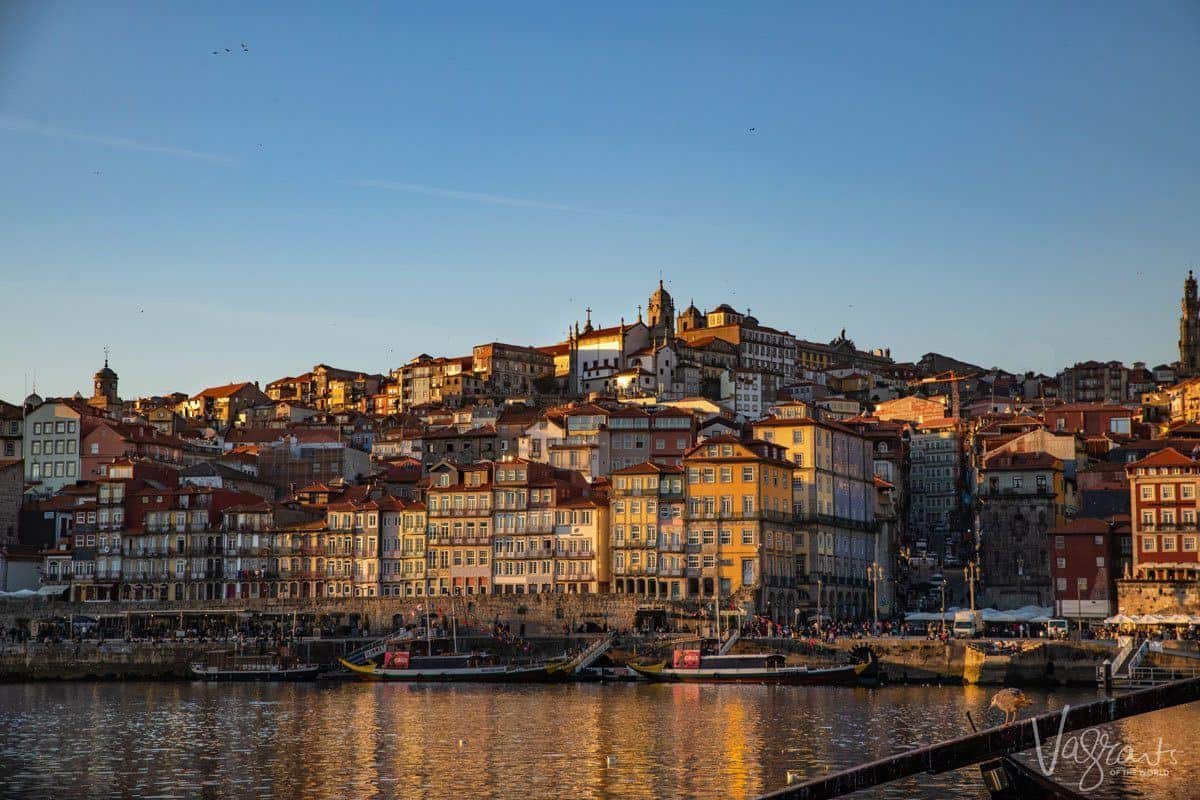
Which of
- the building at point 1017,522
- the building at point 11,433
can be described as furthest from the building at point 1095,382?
the building at point 11,433

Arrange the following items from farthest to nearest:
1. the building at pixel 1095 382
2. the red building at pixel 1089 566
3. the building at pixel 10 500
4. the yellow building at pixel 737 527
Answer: the building at pixel 1095 382
the building at pixel 10 500
the red building at pixel 1089 566
the yellow building at pixel 737 527

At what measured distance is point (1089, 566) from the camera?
89750mm

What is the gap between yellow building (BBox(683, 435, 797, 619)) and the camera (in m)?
88.6

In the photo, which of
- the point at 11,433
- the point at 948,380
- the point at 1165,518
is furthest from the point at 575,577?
the point at 948,380

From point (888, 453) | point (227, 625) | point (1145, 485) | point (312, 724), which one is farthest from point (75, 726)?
point (888, 453)

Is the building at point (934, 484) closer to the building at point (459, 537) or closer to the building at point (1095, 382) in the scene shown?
the building at point (459, 537)

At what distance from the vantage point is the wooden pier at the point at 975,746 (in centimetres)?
2688

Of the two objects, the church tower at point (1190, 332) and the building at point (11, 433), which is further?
the church tower at point (1190, 332)

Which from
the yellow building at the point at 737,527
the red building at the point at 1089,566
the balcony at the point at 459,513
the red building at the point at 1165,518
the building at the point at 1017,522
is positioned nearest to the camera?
the red building at the point at 1165,518

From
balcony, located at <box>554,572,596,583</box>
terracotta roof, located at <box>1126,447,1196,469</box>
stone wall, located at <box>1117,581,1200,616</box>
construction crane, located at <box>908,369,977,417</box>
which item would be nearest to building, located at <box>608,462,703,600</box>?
balcony, located at <box>554,572,596,583</box>

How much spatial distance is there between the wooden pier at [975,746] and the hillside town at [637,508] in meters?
56.5

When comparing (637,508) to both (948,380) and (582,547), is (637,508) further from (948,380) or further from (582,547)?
(948,380)

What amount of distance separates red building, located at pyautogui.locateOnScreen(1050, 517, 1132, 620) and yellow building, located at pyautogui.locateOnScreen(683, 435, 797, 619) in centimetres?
1356

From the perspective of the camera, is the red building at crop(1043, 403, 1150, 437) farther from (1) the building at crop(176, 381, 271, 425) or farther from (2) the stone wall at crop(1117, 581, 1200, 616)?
(1) the building at crop(176, 381, 271, 425)
